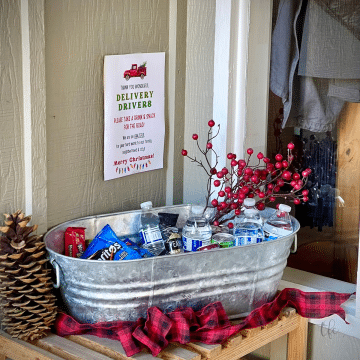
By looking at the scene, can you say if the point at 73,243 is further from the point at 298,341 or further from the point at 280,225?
the point at 298,341

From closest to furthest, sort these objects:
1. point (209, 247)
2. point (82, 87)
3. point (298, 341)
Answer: point (209, 247) → point (82, 87) → point (298, 341)

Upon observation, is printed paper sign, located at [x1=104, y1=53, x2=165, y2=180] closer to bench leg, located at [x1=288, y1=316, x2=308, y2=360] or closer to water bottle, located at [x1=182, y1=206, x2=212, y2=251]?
water bottle, located at [x1=182, y1=206, x2=212, y2=251]

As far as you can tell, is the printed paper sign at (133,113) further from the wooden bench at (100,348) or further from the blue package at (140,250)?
the wooden bench at (100,348)

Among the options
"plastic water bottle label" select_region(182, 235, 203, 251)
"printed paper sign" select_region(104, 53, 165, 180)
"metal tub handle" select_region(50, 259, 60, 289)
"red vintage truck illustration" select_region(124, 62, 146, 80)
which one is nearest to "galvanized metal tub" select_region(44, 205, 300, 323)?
"metal tub handle" select_region(50, 259, 60, 289)

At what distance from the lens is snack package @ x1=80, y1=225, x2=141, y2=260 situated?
1497 millimetres

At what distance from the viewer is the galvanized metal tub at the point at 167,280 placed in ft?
4.62

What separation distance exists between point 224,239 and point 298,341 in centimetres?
38

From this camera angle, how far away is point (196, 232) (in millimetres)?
1617

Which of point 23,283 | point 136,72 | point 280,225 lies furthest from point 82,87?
point 280,225

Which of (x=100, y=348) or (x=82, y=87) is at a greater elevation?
(x=82, y=87)

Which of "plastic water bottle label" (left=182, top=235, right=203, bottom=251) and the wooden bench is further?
"plastic water bottle label" (left=182, top=235, right=203, bottom=251)

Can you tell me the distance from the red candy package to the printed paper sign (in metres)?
0.21

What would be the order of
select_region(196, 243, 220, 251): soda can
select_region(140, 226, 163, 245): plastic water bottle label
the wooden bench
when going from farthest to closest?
select_region(140, 226, 163, 245): plastic water bottle label, select_region(196, 243, 220, 251): soda can, the wooden bench

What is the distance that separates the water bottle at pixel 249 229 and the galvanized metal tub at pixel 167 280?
0.22 feet
